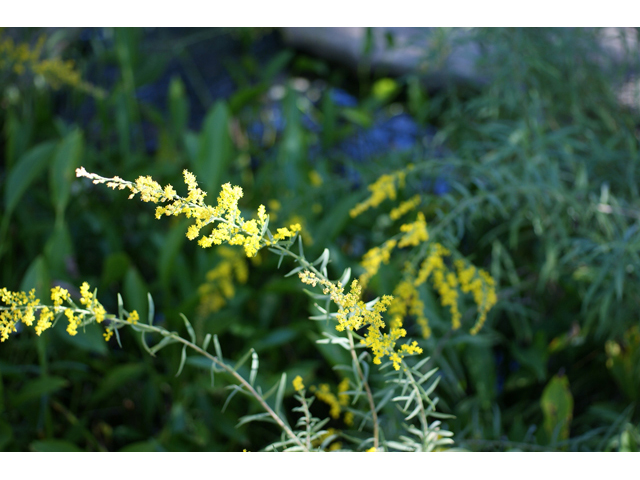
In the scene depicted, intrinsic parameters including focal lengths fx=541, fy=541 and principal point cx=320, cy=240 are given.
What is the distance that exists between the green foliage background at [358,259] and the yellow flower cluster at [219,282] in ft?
0.10

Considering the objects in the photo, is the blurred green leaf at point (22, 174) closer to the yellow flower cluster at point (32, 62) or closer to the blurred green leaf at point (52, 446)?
the yellow flower cluster at point (32, 62)

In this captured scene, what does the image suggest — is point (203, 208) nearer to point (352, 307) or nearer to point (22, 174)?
point (352, 307)

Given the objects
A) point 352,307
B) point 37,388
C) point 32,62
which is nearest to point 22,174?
point 32,62

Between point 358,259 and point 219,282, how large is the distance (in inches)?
17.3

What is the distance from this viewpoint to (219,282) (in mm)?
1323

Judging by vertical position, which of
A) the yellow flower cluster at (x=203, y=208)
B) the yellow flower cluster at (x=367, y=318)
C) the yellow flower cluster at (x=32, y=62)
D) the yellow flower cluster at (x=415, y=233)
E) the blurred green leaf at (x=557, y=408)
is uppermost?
the yellow flower cluster at (x=32, y=62)

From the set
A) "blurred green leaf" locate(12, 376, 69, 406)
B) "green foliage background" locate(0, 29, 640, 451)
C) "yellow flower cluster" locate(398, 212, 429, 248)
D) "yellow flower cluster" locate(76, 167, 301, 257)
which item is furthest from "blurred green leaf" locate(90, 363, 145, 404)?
"yellow flower cluster" locate(76, 167, 301, 257)

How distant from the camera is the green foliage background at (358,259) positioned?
3.80ft

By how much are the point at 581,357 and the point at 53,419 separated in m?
1.35

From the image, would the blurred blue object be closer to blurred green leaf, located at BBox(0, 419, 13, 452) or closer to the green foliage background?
the green foliage background

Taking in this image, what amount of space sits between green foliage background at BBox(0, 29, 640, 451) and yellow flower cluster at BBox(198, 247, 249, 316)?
3cm

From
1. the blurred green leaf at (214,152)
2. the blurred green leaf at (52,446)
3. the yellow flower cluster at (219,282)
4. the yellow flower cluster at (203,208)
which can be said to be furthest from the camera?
the blurred green leaf at (214,152)

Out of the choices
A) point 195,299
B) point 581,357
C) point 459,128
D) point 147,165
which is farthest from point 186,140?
point 581,357

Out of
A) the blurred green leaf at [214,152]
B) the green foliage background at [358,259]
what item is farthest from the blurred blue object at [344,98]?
the blurred green leaf at [214,152]
